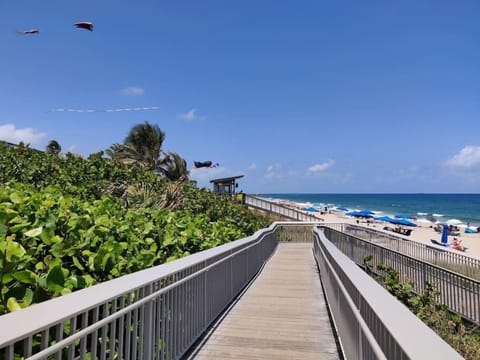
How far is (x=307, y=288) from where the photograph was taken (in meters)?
7.80

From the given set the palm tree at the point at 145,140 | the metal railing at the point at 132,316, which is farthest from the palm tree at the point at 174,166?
the metal railing at the point at 132,316

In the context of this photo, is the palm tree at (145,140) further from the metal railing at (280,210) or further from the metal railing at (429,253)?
the metal railing at (429,253)

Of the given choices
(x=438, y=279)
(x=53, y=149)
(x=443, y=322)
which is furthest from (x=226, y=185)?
(x=443, y=322)

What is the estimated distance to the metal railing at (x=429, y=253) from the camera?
8586 mm

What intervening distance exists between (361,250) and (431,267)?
4.13m

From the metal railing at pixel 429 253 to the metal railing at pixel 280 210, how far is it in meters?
15.0

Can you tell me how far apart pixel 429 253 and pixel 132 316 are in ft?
33.5

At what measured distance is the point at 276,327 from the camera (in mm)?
5117

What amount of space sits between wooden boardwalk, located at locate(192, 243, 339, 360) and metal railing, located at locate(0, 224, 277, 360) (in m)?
0.30

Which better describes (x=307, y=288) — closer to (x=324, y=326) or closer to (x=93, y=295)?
(x=324, y=326)

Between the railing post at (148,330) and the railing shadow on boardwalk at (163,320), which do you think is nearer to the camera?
the railing shadow on boardwalk at (163,320)

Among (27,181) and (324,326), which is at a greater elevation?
(27,181)

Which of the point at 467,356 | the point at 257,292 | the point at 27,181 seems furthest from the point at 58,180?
the point at 467,356

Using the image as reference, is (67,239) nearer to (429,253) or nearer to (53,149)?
(429,253)
